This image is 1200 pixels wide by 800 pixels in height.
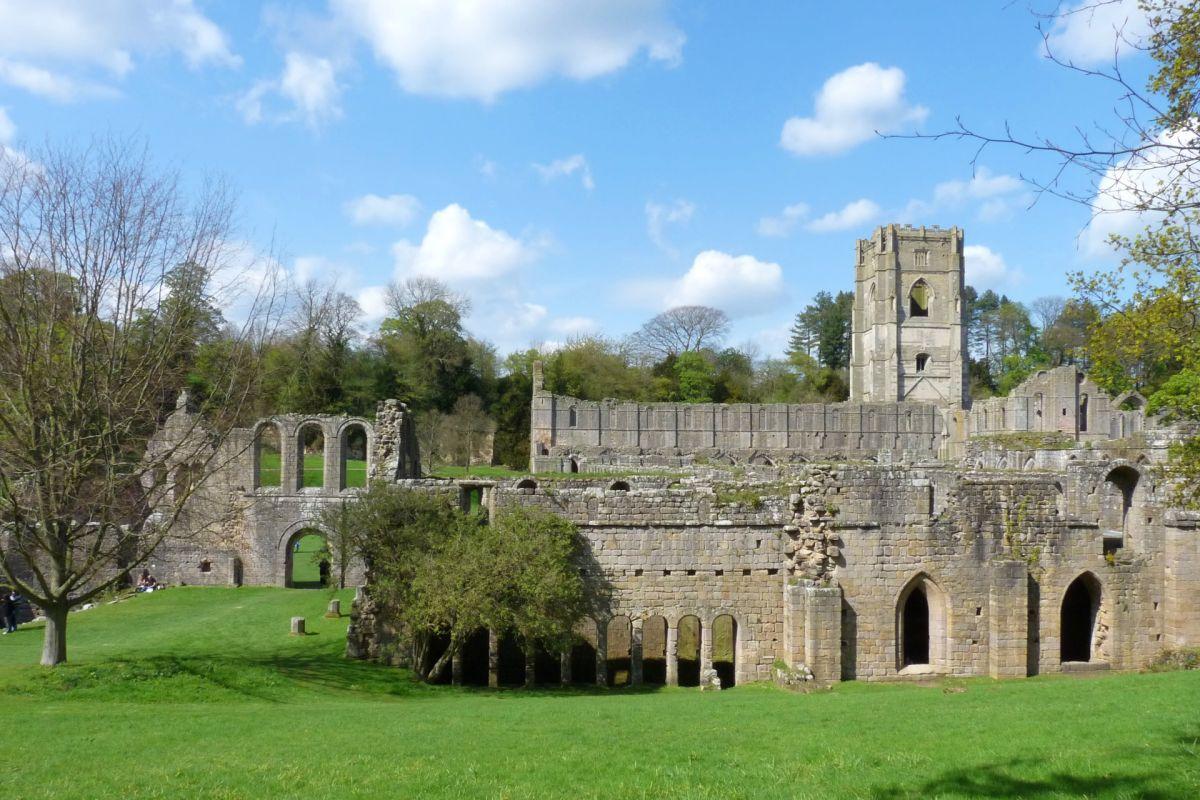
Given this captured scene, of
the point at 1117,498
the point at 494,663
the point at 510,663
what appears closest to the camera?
the point at 494,663

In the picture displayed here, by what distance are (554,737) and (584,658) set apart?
355 inches

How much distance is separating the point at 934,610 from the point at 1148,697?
18.5 ft

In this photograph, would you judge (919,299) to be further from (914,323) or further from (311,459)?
(311,459)

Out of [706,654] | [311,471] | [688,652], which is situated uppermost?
[311,471]

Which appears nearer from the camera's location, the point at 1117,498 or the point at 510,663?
the point at 510,663

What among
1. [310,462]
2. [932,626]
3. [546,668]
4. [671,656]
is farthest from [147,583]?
[932,626]

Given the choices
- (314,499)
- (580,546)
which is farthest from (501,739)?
(314,499)

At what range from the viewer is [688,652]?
20.9 metres

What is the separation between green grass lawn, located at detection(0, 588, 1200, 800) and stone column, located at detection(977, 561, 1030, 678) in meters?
0.73

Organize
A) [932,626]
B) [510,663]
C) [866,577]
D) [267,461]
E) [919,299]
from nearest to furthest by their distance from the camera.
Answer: [866,577] → [932,626] → [510,663] → [267,461] → [919,299]

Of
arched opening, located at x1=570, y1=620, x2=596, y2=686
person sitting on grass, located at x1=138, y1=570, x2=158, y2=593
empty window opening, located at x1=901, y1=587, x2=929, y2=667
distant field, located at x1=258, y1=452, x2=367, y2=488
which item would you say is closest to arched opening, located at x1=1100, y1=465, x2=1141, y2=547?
empty window opening, located at x1=901, y1=587, x2=929, y2=667

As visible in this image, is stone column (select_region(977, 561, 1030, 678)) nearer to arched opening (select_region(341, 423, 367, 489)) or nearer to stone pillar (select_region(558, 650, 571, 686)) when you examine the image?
stone pillar (select_region(558, 650, 571, 686))

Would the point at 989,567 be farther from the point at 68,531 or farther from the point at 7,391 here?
the point at 7,391

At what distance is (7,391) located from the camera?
15.6m
